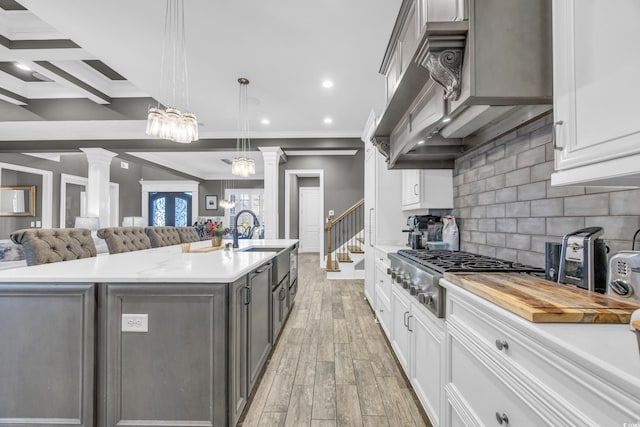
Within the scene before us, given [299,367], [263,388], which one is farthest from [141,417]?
[299,367]

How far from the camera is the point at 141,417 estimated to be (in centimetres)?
134

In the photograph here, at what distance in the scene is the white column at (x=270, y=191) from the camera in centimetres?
555

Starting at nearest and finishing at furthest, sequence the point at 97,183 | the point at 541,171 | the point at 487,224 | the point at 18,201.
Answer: the point at 541,171
the point at 487,224
the point at 97,183
the point at 18,201

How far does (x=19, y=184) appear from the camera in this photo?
642 centimetres

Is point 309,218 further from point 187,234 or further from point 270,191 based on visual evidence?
point 187,234

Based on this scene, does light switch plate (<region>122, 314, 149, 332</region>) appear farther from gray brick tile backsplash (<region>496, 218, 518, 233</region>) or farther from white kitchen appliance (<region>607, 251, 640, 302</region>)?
gray brick tile backsplash (<region>496, 218, 518, 233</region>)

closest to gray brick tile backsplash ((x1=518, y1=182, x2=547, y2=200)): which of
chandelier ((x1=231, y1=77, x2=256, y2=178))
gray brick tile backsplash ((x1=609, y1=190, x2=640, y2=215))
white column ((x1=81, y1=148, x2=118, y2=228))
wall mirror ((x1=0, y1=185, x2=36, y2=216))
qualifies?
gray brick tile backsplash ((x1=609, y1=190, x2=640, y2=215))

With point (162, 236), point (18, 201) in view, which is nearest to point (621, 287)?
point (162, 236)

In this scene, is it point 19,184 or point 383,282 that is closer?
point 383,282

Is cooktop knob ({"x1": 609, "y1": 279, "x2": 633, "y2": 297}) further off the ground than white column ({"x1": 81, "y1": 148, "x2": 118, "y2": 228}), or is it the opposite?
white column ({"x1": 81, "y1": 148, "x2": 118, "y2": 228})

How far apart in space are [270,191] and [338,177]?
1966 mm

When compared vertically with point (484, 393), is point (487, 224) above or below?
above

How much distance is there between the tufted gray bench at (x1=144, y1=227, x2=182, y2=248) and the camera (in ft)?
11.0

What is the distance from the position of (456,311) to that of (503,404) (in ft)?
1.22
